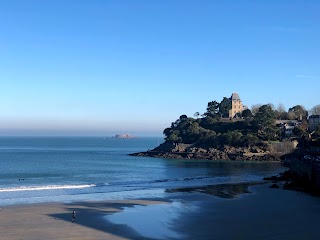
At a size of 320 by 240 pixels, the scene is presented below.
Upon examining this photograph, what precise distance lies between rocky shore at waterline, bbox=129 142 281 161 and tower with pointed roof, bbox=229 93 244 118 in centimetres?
3800

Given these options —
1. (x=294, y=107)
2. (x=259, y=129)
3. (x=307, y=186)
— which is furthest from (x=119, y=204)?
(x=294, y=107)

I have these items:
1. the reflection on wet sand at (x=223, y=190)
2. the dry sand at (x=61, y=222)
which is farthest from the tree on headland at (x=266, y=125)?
the dry sand at (x=61, y=222)

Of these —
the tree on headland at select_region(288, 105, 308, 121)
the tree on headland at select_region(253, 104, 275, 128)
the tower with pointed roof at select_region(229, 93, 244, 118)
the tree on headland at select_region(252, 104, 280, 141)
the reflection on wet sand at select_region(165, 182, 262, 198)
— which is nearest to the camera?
the reflection on wet sand at select_region(165, 182, 262, 198)

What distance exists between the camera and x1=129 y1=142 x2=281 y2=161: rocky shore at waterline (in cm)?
8782

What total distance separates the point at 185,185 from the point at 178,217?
65.7ft

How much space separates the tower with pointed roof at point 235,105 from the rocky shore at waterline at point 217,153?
38.0 metres

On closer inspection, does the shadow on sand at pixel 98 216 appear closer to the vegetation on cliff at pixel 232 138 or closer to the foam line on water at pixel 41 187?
the foam line on water at pixel 41 187

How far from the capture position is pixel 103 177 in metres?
56.2

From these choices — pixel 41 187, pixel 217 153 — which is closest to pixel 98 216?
pixel 41 187

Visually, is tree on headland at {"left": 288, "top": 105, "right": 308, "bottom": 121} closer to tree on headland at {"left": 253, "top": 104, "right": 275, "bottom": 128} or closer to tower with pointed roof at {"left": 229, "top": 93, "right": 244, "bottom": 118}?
tower with pointed roof at {"left": 229, "top": 93, "right": 244, "bottom": 118}

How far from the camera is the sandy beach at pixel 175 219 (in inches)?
893

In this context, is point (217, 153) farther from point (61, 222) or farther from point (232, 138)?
point (61, 222)

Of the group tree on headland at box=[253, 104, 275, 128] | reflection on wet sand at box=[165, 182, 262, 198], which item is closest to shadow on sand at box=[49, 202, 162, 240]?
reflection on wet sand at box=[165, 182, 262, 198]

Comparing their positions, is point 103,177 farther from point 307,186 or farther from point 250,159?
point 250,159
